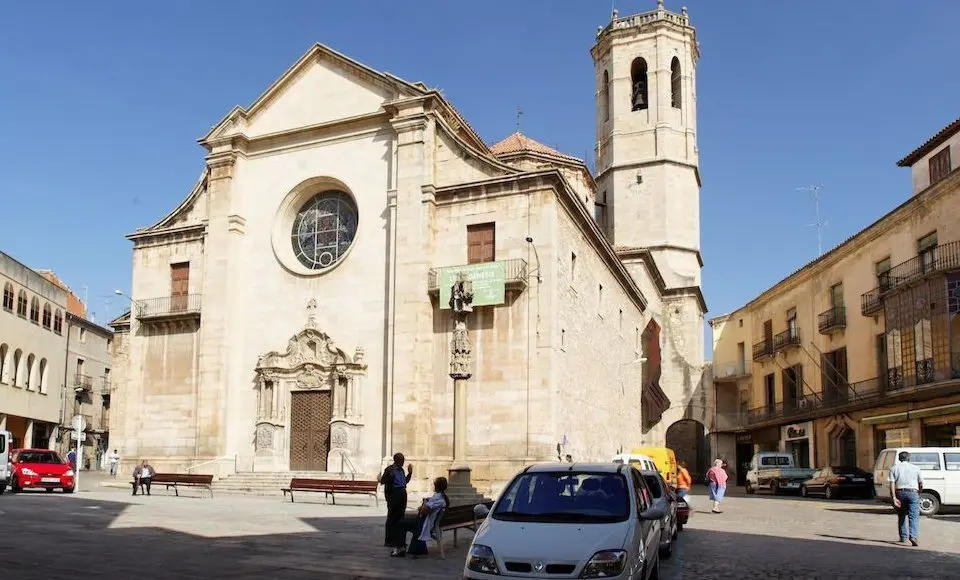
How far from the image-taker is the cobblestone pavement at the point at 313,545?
10.7 metres

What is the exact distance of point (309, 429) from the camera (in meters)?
29.9

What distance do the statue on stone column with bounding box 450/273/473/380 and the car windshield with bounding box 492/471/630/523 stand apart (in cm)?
1744

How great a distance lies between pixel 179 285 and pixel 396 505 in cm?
2314

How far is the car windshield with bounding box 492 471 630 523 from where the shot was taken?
8.65 metres

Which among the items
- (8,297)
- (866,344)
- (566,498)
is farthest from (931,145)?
(8,297)

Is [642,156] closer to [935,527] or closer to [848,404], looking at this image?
[848,404]

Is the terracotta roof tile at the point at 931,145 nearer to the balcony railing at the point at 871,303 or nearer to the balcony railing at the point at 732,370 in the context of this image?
the balcony railing at the point at 871,303

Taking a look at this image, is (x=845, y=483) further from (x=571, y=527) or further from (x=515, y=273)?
(x=571, y=527)

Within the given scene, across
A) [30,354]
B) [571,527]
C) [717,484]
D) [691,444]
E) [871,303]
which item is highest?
[871,303]

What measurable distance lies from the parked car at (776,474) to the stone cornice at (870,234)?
29.6 ft

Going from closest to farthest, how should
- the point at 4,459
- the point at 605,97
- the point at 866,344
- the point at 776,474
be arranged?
the point at 4,459 < the point at 776,474 < the point at 866,344 < the point at 605,97

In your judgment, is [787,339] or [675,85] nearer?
Result: [787,339]

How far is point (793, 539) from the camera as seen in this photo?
50.9 ft

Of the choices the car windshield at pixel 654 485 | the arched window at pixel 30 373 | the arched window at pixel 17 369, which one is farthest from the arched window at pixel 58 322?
the car windshield at pixel 654 485
